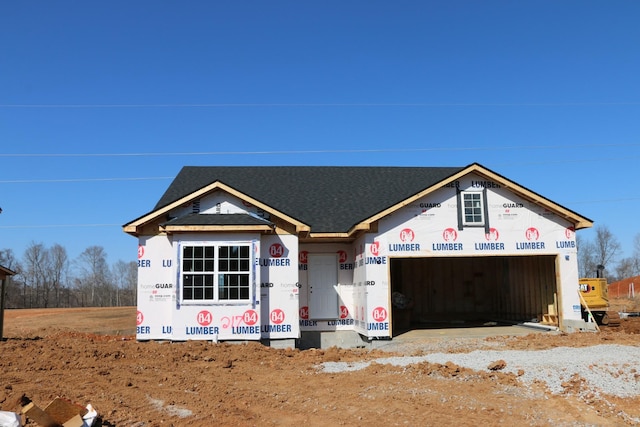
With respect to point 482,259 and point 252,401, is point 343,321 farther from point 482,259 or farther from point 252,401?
point 252,401

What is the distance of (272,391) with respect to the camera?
9977 millimetres

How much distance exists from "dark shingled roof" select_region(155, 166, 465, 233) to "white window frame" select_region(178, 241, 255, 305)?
3017 millimetres

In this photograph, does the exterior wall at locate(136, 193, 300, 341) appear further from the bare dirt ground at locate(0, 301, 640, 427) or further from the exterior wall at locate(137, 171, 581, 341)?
the bare dirt ground at locate(0, 301, 640, 427)

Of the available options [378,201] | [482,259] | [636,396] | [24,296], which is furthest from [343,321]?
[24,296]

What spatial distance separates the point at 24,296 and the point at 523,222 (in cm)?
5684

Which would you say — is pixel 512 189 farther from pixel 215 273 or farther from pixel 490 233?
pixel 215 273

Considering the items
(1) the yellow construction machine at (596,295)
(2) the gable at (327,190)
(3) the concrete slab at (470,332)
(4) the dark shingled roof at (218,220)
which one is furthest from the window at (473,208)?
(1) the yellow construction machine at (596,295)

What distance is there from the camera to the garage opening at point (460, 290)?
21.4 meters

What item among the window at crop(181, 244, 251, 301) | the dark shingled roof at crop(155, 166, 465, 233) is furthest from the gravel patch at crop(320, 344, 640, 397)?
the dark shingled roof at crop(155, 166, 465, 233)

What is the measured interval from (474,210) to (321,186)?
675cm

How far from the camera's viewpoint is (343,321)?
18.5m

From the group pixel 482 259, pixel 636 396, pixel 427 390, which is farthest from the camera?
pixel 482 259

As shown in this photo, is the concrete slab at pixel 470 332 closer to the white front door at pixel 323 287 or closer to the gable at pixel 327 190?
the white front door at pixel 323 287

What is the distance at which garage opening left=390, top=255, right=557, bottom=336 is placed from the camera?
843 inches
